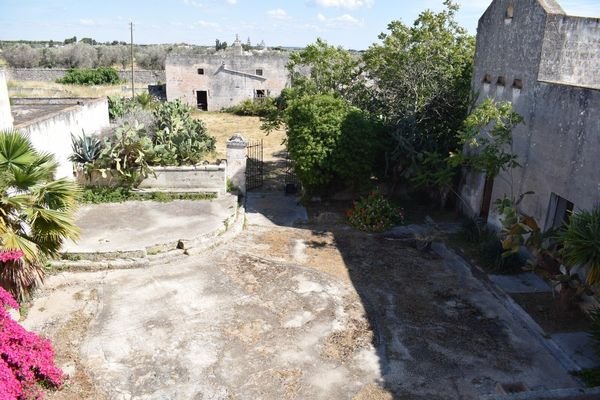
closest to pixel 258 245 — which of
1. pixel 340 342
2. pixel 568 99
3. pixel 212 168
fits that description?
pixel 212 168

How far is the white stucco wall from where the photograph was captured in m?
12.3

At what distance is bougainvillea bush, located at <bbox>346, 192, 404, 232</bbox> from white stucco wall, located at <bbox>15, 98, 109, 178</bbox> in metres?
7.95

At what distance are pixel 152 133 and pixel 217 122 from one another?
14.0 metres

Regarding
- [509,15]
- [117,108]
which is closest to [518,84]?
[509,15]

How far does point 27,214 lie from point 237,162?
8.27m

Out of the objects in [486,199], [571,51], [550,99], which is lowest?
[486,199]

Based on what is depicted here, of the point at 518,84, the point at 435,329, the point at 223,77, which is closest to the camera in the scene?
the point at 435,329

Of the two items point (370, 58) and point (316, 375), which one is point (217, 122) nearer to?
point (370, 58)

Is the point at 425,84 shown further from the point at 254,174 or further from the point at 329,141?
the point at 254,174

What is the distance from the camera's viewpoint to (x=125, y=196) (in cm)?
1435

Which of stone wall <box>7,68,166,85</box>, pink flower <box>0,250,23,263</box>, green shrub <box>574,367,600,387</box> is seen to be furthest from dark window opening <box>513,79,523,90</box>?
stone wall <box>7,68,166,85</box>

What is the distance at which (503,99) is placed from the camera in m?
12.0

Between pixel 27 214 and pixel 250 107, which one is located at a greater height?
pixel 250 107

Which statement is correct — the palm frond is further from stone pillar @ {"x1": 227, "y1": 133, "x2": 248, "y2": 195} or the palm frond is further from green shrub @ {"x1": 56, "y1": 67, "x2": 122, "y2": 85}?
green shrub @ {"x1": 56, "y1": 67, "x2": 122, "y2": 85}
